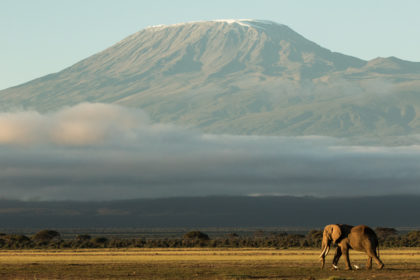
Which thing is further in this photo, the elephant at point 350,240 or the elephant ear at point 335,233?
the elephant ear at point 335,233

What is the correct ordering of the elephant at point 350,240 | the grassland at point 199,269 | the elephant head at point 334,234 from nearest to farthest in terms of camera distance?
1. the grassland at point 199,269
2. the elephant at point 350,240
3. the elephant head at point 334,234

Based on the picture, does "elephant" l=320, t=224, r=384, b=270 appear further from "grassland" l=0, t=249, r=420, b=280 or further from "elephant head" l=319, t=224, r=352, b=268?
"grassland" l=0, t=249, r=420, b=280

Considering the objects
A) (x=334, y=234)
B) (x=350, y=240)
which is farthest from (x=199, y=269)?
(x=350, y=240)

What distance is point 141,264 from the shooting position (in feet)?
208

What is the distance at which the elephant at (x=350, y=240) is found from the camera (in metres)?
55.5

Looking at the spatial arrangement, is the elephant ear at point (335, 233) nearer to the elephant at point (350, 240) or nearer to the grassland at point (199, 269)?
the elephant at point (350, 240)

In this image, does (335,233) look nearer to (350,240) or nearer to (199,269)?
(350,240)

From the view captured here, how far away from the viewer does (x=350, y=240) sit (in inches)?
2226

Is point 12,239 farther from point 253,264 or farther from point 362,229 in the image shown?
point 362,229

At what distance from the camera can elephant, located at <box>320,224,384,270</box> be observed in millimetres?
55531

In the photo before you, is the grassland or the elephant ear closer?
the grassland

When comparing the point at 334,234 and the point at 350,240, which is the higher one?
the point at 334,234

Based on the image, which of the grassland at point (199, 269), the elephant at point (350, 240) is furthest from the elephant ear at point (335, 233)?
the grassland at point (199, 269)

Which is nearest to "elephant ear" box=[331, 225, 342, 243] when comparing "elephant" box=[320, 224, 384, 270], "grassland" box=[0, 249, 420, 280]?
"elephant" box=[320, 224, 384, 270]
